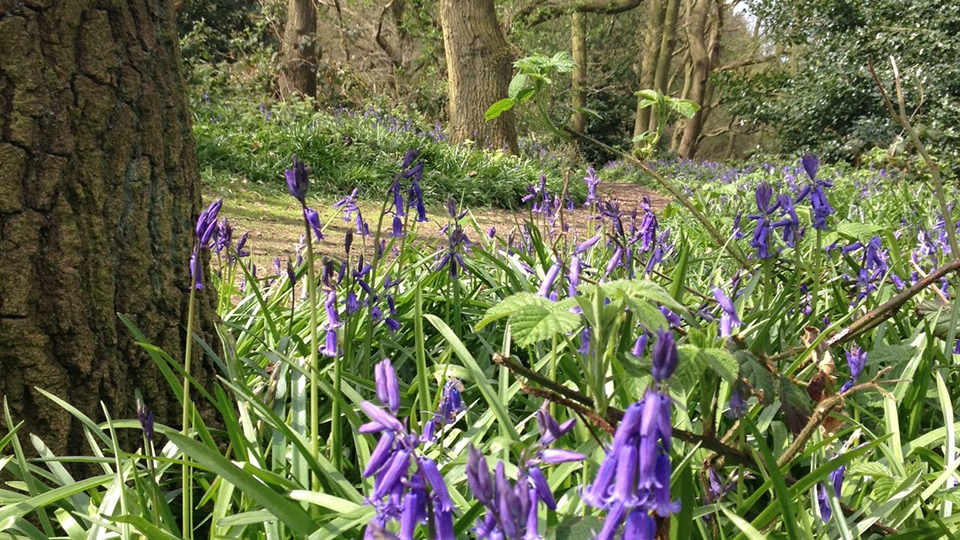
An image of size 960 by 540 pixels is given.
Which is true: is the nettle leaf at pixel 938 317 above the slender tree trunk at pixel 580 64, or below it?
below

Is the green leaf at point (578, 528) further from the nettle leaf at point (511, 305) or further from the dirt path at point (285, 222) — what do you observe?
the dirt path at point (285, 222)

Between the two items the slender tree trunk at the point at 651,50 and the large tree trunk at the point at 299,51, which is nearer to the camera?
the large tree trunk at the point at 299,51

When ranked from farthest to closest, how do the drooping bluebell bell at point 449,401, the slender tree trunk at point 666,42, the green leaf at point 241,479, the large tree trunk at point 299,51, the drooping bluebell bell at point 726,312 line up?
the slender tree trunk at point 666,42 < the large tree trunk at point 299,51 < the drooping bluebell bell at point 449,401 < the drooping bluebell bell at point 726,312 < the green leaf at point 241,479

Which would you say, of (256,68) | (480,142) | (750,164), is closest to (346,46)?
(256,68)

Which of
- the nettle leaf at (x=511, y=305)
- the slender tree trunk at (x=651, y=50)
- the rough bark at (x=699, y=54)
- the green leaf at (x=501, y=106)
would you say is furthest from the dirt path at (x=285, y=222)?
the rough bark at (x=699, y=54)

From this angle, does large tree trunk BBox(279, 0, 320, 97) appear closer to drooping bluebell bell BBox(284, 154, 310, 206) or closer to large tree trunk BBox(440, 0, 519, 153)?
large tree trunk BBox(440, 0, 519, 153)

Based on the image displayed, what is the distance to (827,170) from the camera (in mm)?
10750

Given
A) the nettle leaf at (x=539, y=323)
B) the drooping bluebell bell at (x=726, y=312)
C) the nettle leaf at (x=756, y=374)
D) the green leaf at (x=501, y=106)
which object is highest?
the green leaf at (x=501, y=106)

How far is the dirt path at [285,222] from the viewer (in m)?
4.51

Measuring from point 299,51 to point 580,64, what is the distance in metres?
8.52

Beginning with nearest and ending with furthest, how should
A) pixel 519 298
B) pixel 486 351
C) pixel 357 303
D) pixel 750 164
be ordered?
pixel 519 298
pixel 357 303
pixel 486 351
pixel 750 164

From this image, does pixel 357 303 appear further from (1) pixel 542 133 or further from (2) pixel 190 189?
(1) pixel 542 133

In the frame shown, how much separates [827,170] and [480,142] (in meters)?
5.23

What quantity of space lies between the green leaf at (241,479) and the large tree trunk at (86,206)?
604mm
